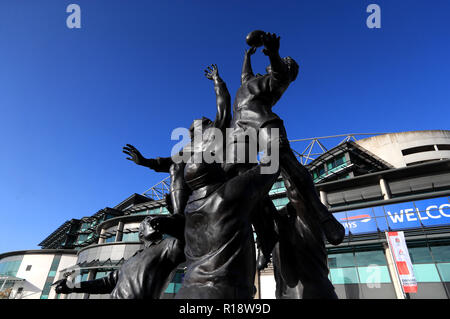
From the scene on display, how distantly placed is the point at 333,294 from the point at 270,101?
95.5 inches

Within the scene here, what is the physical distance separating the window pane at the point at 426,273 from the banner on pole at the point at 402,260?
3.67ft

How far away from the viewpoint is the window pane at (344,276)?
65.7 feet

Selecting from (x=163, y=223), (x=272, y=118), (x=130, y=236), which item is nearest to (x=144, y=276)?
(x=163, y=223)

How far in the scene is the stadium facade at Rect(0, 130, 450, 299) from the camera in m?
18.8

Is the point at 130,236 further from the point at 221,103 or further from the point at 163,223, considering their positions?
the point at 163,223

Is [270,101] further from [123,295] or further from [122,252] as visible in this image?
[122,252]

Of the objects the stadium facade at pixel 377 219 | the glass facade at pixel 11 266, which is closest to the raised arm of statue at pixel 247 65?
the stadium facade at pixel 377 219

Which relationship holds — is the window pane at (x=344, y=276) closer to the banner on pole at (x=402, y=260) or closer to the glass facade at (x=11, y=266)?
the banner on pole at (x=402, y=260)

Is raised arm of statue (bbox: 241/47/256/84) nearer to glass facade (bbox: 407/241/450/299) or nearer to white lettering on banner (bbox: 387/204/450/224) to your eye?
glass facade (bbox: 407/241/450/299)

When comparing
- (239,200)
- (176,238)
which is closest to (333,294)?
(239,200)

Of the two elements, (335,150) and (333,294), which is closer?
(333,294)

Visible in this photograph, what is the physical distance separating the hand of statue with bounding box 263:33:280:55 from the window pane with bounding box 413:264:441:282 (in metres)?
21.4

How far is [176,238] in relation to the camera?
117 inches

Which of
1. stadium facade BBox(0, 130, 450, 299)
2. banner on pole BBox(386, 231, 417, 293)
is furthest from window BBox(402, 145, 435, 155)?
banner on pole BBox(386, 231, 417, 293)
